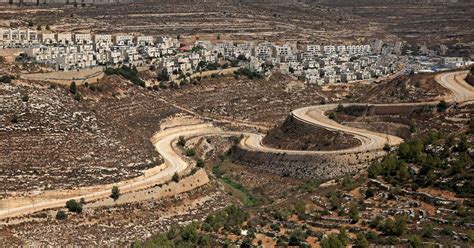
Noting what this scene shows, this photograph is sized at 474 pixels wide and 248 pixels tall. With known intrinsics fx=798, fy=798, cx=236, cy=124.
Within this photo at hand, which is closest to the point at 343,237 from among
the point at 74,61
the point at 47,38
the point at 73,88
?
the point at 73,88

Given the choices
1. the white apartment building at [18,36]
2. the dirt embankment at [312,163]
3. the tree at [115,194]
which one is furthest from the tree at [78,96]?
the white apartment building at [18,36]

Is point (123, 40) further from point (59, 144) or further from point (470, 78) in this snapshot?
point (59, 144)

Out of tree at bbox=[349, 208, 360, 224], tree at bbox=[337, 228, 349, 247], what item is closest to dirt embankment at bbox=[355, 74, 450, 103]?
tree at bbox=[349, 208, 360, 224]

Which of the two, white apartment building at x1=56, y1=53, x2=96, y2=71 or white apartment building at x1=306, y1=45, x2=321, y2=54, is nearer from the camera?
white apartment building at x1=56, y1=53, x2=96, y2=71

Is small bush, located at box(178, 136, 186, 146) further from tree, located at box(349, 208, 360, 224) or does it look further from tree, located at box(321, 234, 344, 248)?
tree, located at box(321, 234, 344, 248)

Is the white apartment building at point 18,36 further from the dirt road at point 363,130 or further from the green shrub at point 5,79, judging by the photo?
the dirt road at point 363,130

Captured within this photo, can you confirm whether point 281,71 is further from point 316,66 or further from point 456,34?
point 456,34

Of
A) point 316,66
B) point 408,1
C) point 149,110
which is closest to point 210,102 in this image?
point 149,110
